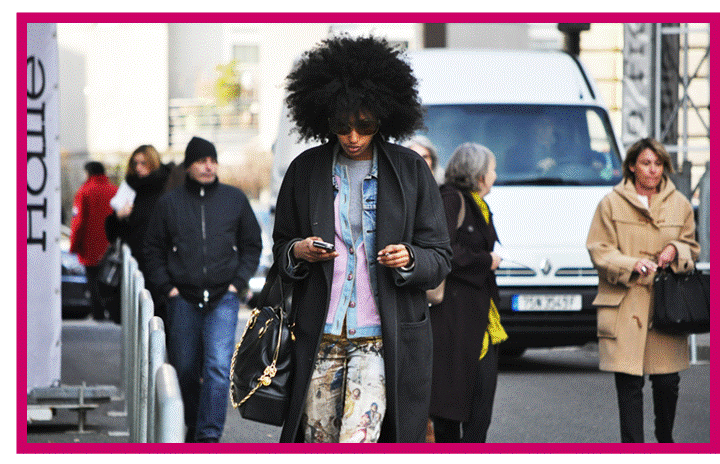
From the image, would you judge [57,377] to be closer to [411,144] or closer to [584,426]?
[411,144]

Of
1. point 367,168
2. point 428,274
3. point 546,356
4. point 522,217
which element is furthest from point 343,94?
point 546,356

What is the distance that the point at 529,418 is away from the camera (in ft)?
25.9

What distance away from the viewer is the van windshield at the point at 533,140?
32.5 ft

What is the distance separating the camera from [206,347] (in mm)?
6863

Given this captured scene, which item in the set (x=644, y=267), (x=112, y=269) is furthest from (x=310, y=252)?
(x=112, y=269)

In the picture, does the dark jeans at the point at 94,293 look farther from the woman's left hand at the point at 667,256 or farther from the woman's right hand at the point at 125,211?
the woman's left hand at the point at 667,256

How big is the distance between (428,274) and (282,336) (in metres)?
0.54

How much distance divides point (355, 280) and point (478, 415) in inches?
82.6

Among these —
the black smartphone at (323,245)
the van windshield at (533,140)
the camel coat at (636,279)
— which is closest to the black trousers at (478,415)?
the camel coat at (636,279)

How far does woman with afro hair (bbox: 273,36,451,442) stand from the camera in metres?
4.20

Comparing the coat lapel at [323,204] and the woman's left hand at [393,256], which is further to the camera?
the coat lapel at [323,204]

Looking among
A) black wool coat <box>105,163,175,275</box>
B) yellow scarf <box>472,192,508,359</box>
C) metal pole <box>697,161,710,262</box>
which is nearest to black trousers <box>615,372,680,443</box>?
yellow scarf <box>472,192,508,359</box>

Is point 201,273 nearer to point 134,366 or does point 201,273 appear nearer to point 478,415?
point 134,366

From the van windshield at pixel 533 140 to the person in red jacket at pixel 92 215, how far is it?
4273 millimetres
